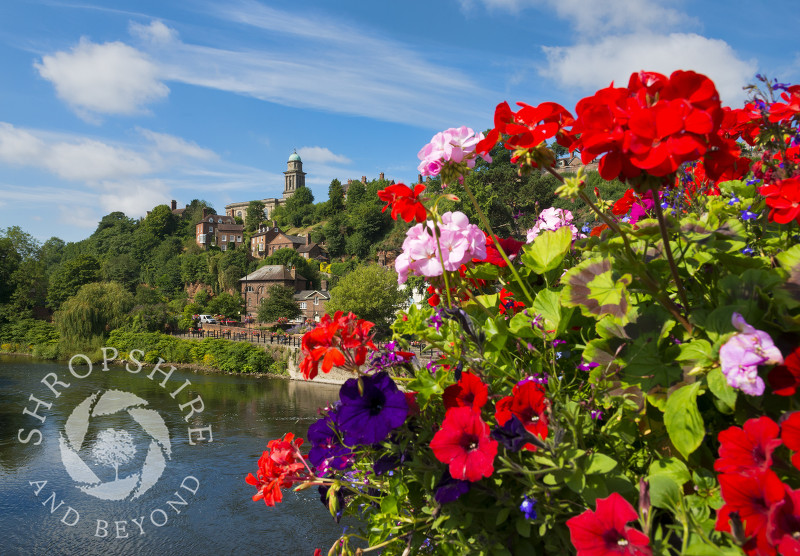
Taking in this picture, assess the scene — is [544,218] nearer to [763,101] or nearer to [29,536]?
[763,101]

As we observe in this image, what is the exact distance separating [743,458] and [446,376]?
0.71 metres

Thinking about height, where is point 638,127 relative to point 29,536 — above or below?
above

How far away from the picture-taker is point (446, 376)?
1504 mm

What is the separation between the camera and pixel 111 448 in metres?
17.7

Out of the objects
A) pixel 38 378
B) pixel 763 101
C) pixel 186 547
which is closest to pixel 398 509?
pixel 763 101

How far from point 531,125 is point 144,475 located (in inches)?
684

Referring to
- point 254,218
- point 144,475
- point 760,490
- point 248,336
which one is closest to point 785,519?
point 760,490

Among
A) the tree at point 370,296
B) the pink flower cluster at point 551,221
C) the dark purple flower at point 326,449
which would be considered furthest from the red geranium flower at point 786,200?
the tree at point 370,296

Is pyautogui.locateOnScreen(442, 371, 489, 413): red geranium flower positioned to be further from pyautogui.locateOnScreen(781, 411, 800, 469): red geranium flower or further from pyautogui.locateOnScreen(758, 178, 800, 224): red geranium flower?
pyautogui.locateOnScreen(758, 178, 800, 224): red geranium flower

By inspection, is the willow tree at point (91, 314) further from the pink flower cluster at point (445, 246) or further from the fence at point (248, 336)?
the pink flower cluster at point (445, 246)

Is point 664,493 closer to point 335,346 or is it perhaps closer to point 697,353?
point 697,353

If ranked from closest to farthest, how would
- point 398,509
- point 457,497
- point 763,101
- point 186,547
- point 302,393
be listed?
1. point 457,497
2. point 398,509
3. point 763,101
4. point 186,547
5. point 302,393

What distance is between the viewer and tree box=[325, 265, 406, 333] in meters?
36.1

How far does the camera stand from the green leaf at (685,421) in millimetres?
1062
